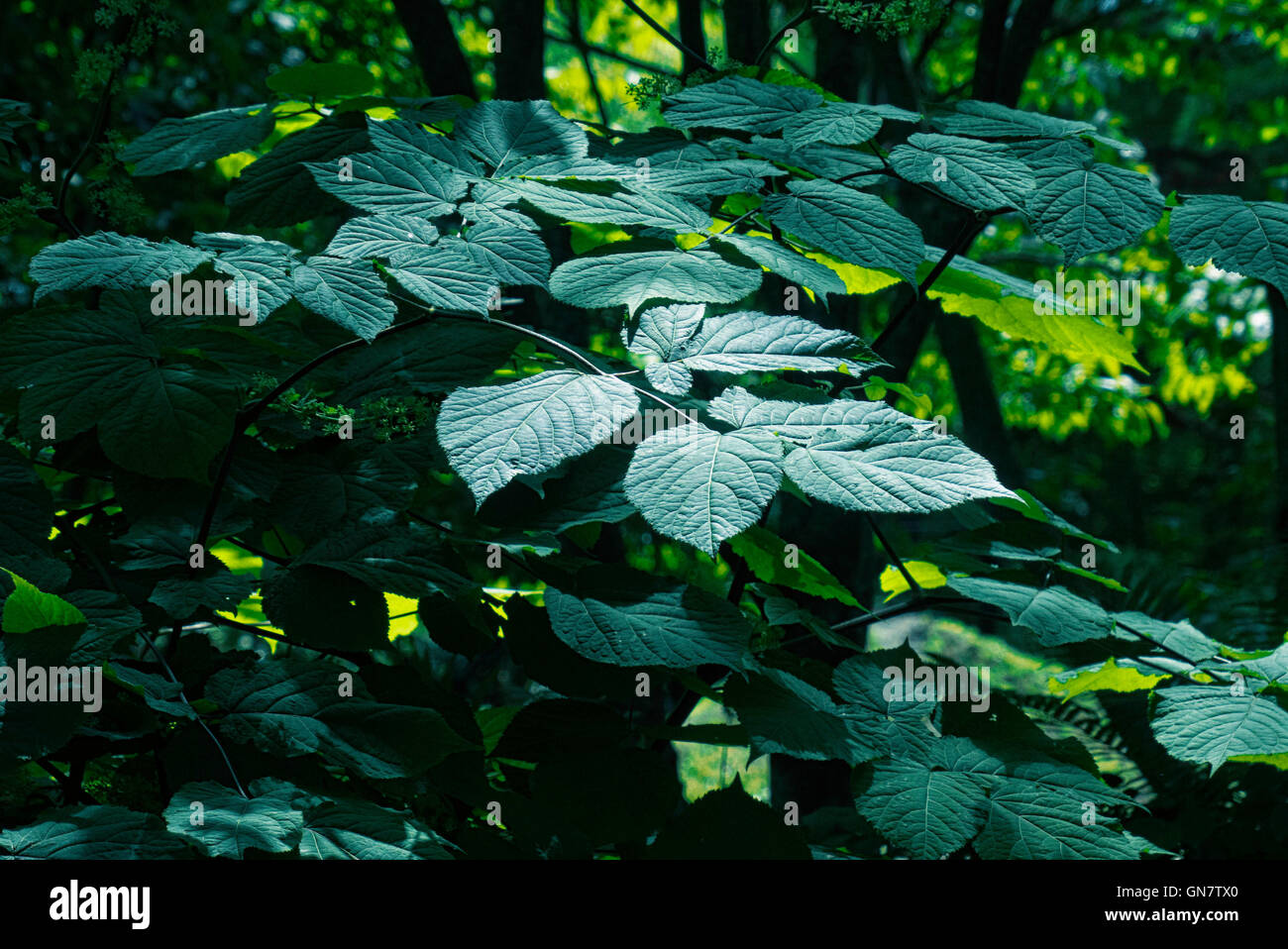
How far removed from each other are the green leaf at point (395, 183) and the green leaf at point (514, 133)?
9cm

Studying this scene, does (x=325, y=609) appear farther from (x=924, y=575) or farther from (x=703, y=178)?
(x=924, y=575)

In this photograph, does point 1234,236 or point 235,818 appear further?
point 1234,236

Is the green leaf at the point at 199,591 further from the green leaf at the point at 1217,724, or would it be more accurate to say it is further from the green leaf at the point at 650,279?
the green leaf at the point at 1217,724

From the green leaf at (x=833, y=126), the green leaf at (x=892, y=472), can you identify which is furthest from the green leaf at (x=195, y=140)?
the green leaf at (x=892, y=472)

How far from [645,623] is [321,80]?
0.94 meters

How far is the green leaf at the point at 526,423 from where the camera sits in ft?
2.78

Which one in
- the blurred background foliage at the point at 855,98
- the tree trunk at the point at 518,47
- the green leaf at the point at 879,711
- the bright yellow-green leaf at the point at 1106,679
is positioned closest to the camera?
the green leaf at the point at 879,711

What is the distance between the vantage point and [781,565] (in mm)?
1310

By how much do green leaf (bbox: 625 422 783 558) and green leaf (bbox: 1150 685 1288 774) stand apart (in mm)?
591

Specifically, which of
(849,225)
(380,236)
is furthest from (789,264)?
(380,236)

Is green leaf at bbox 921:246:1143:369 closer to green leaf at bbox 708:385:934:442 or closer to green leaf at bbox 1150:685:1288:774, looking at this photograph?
green leaf at bbox 1150:685:1288:774

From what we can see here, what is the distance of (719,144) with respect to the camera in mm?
1310

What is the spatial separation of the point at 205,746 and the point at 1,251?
16.3 feet
